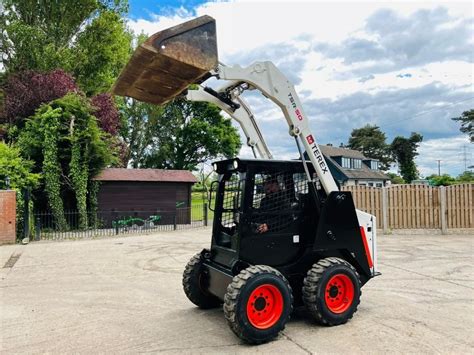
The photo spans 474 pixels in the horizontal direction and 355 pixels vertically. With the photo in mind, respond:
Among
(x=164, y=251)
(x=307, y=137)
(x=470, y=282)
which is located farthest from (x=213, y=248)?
(x=164, y=251)

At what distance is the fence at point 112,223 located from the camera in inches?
638

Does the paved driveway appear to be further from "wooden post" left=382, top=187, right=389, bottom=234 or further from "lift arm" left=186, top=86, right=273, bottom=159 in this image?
"wooden post" left=382, top=187, right=389, bottom=234

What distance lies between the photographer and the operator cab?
4914 mm

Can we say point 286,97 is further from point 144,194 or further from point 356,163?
point 356,163

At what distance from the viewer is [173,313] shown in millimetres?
5652

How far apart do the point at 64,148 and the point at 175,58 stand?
49.6 feet

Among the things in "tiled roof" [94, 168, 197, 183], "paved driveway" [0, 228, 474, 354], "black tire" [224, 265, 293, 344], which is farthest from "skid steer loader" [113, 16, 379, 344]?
"tiled roof" [94, 168, 197, 183]

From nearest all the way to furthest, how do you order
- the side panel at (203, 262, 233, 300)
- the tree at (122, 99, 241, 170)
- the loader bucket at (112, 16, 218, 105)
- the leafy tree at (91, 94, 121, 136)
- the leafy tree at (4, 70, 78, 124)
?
the loader bucket at (112, 16, 218, 105)
the side panel at (203, 262, 233, 300)
the leafy tree at (4, 70, 78, 124)
the leafy tree at (91, 94, 121, 136)
the tree at (122, 99, 241, 170)

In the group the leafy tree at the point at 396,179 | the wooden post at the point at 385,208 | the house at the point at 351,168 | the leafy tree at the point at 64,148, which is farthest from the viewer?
the leafy tree at the point at 396,179

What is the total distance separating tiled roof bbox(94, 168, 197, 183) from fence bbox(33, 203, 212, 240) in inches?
65.1

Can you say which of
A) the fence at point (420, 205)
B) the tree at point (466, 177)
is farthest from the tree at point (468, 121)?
the fence at point (420, 205)

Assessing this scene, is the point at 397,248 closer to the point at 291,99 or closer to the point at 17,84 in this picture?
the point at 291,99

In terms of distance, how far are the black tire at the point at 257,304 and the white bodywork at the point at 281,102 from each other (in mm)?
1493

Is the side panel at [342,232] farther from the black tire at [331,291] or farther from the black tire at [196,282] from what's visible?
the black tire at [196,282]
